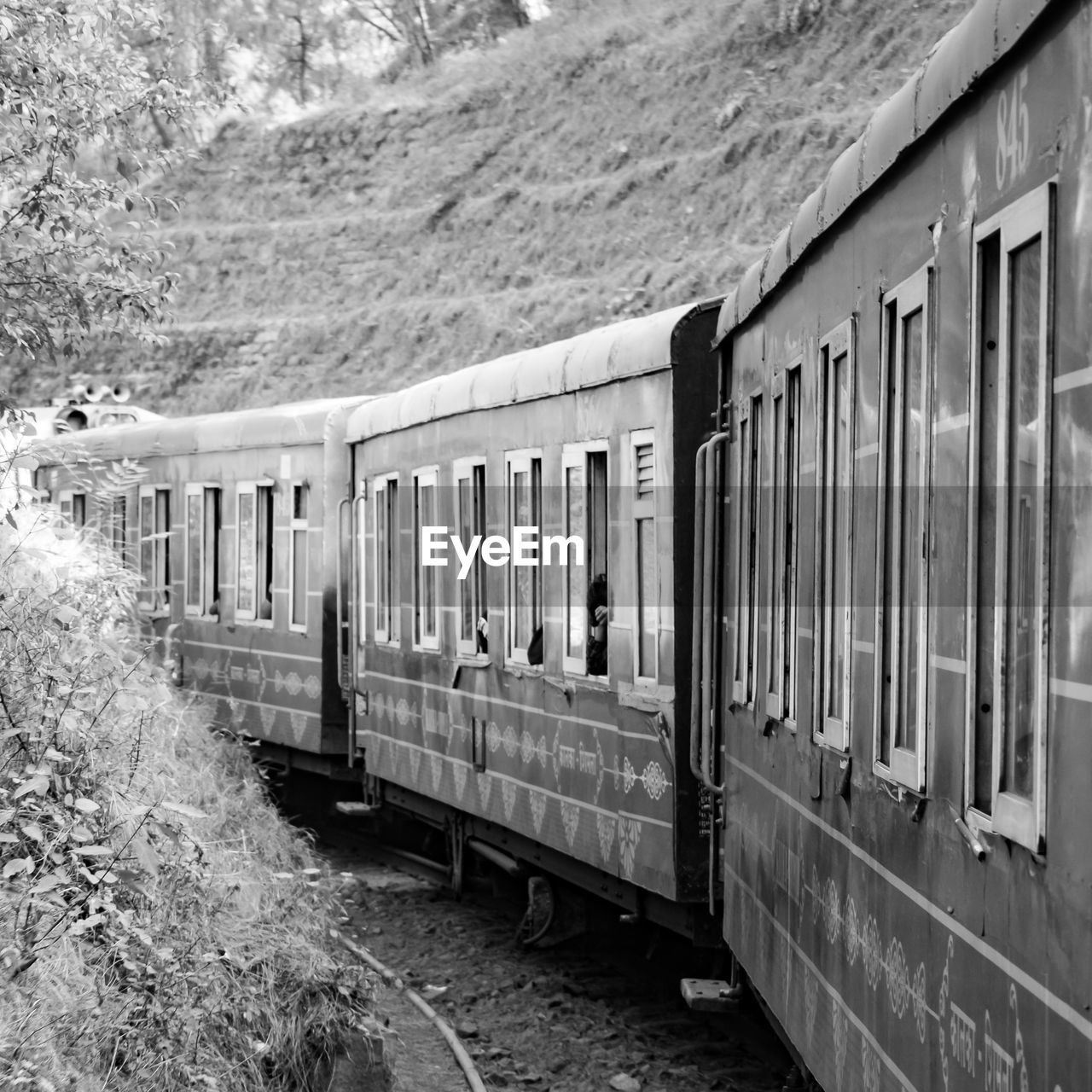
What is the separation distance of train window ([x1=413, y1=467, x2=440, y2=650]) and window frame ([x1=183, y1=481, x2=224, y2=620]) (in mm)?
5042

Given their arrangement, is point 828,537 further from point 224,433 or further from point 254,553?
point 224,433

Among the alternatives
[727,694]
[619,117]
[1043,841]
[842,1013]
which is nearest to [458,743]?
[727,694]

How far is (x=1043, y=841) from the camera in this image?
329 centimetres

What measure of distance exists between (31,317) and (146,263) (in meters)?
0.77

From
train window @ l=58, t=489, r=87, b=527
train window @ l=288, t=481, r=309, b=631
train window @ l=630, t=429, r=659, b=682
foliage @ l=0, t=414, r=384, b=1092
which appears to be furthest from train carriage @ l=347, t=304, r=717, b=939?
train window @ l=58, t=489, r=87, b=527

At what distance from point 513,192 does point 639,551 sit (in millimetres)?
40240

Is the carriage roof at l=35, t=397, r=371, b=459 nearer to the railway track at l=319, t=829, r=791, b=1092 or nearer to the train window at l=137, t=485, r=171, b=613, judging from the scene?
the train window at l=137, t=485, r=171, b=613

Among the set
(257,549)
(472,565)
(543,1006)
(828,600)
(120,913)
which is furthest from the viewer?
(257,549)

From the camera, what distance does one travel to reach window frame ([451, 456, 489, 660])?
1216 centimetres

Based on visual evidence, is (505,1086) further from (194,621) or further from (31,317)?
(194,621)

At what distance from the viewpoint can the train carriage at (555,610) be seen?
912 centimetres

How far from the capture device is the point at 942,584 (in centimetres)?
418

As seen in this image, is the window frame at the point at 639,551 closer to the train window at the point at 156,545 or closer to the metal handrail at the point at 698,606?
the metal handrail at the point at 698,606

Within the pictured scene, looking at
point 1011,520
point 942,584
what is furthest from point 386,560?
point 1011,520
